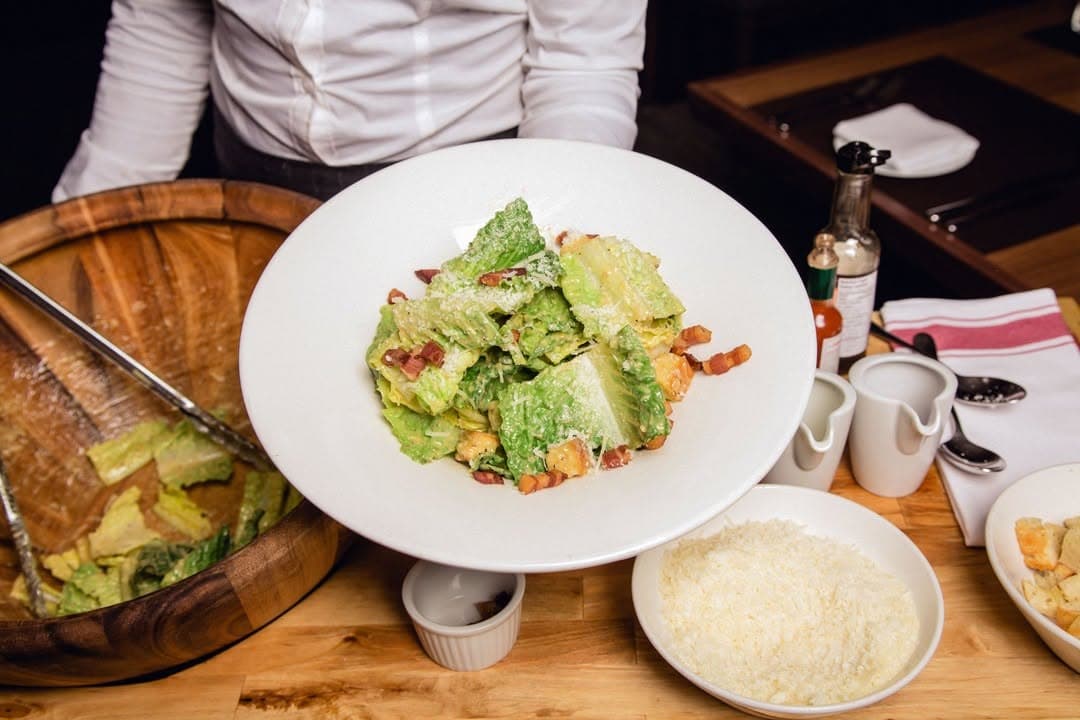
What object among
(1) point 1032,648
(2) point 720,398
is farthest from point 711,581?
(1) point 1032,648

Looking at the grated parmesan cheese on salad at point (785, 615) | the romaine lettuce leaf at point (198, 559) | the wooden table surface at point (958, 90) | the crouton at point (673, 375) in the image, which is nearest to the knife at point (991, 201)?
the wooden table surface at point (958, 90)

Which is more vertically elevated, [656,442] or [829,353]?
[656,442]

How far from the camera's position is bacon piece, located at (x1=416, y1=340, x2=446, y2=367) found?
108cm

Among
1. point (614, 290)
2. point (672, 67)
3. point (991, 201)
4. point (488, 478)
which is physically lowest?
point (672, 67)

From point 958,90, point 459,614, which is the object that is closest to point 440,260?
point 459,614

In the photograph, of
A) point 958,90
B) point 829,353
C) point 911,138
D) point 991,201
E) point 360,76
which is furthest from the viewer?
point 958,90

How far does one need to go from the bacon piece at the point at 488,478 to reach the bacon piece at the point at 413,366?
13 cm

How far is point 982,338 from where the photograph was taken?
1.68 metres

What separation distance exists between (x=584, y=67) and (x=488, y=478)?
33.5 inches

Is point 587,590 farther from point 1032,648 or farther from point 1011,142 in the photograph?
point 1011,142

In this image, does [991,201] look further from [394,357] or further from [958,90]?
[394,357]

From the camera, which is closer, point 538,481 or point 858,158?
point 538,481

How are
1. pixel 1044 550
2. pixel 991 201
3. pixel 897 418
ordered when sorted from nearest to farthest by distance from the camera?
pixel 1044 550 → pixel 897 418 → pixel 991 201

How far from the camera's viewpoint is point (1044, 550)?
1.23m
